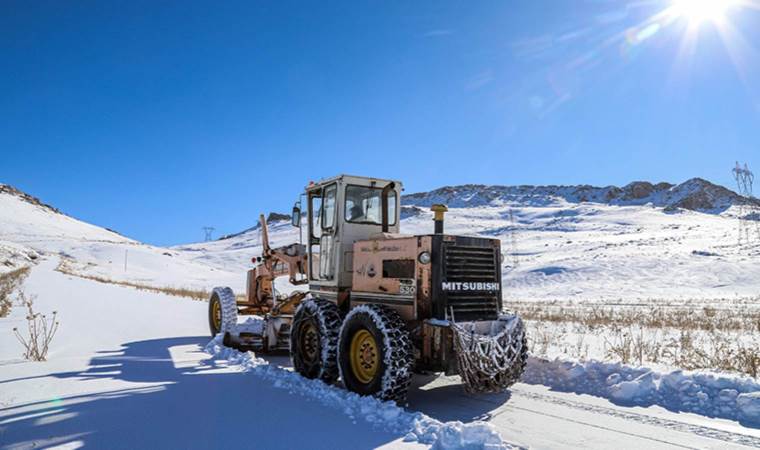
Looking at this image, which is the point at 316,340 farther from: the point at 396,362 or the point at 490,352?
the point at 490,352

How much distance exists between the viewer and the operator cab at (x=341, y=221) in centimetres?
835

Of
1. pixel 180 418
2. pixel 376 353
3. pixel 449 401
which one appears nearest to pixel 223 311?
pixel 376 353

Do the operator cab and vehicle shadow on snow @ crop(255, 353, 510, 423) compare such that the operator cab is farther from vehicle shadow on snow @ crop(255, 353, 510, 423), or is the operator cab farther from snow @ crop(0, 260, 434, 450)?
vehicle shadow on snow @ crop(255, 353, 510, 423)

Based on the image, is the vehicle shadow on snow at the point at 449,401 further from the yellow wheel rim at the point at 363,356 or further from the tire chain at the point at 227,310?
the tire chain at the point at 227,310

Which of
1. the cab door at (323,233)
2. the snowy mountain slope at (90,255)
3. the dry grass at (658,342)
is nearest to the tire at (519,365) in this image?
the dry grass at (658,342)

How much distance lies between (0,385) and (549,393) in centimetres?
673

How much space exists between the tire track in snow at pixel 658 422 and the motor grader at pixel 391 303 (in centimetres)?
52

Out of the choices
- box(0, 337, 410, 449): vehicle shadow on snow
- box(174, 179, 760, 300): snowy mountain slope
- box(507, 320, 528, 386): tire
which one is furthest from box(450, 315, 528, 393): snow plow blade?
box(174, 179, 760, 300): snowy mountain slope

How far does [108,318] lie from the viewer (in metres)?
14.0

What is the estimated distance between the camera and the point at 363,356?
6.96m

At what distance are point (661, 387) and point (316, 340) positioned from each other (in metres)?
4.61

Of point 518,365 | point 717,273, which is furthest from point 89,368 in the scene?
point 717,273

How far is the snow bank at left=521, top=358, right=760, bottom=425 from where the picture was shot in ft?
19.3

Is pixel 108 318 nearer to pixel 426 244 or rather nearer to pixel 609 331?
pixel 426 244
